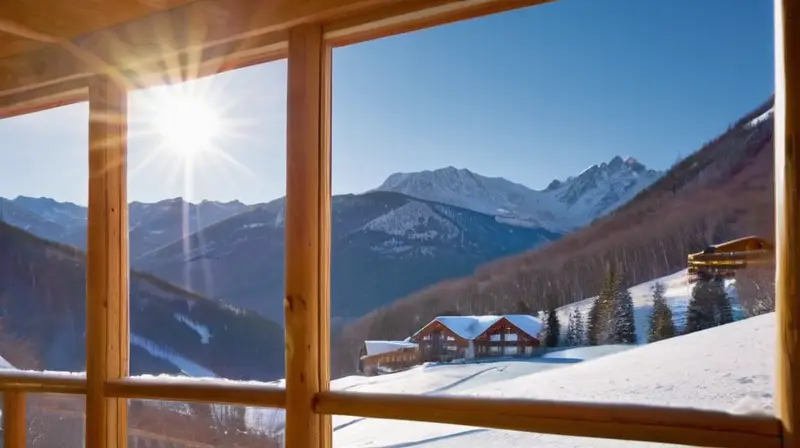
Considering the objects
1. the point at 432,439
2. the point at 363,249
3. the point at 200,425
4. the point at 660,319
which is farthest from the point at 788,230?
the point at 200,425

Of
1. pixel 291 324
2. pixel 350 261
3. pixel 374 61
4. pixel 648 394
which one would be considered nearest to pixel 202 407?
pixel 291 324

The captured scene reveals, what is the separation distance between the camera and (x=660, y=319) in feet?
5.75

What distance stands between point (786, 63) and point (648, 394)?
86 centimetres

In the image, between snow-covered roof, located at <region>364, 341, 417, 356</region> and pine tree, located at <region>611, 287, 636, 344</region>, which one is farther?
snow-covered roof, located at <region>364, 341, 417, 356</region>

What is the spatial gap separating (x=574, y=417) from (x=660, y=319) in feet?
1.13

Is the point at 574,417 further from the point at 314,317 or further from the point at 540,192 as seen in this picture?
the point at 314,317

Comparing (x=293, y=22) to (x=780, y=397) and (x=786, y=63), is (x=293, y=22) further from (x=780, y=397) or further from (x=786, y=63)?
(x=780, y=397)

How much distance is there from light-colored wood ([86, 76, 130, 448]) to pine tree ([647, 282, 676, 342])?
2.00m

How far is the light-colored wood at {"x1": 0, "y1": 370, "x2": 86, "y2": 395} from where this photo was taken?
8.93 ft

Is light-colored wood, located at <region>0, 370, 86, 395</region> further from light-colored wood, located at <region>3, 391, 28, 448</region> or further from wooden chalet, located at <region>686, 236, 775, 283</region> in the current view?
wooden chalet, located at <region>686, 236, 775, 283</region>

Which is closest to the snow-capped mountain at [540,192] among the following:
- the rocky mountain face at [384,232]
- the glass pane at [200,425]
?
the rocky mountain face at [384,232]

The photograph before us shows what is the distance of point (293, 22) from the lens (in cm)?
221

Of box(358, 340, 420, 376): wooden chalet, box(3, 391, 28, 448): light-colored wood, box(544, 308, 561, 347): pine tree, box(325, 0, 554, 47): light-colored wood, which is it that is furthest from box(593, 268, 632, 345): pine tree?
box(3, 391, 28, 448): light-colored wood

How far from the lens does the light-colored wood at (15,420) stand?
3.01m
